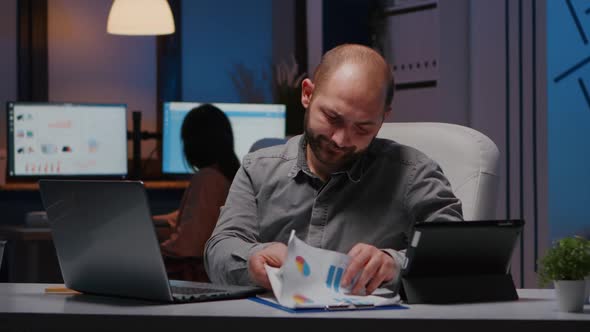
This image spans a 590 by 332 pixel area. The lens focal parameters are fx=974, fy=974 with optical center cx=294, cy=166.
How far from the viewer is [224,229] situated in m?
1.91

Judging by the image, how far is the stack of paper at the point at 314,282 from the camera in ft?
4.39

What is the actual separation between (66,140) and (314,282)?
3.76m

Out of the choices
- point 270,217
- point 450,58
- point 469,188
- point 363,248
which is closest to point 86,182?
point 363,248

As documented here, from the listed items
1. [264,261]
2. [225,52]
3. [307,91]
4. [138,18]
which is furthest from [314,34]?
[264,261]

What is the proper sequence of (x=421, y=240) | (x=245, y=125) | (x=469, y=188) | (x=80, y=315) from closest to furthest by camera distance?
(x=80, y=315) → (x=421, y=240) → (x=469, y=188) → (x=245, y=125)

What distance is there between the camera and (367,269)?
1.46 m

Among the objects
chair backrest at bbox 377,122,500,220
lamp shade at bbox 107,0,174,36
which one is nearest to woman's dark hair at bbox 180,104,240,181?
lamp shade at bbox 107,0,174,36

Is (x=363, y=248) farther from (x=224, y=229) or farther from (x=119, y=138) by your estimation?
(x=119, y=138)

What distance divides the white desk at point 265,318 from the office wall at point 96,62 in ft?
14.1

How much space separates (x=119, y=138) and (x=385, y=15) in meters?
1.54

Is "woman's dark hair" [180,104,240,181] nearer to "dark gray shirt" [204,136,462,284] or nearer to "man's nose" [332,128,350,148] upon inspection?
"dark gray shirt" [204,136,462,284]

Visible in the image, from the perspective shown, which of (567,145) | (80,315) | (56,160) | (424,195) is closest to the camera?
(80,315)

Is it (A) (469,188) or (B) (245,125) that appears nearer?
(A) (469,188)

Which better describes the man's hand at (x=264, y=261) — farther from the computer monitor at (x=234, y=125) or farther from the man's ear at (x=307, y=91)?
the computer monitor at (x=234, y=125)
